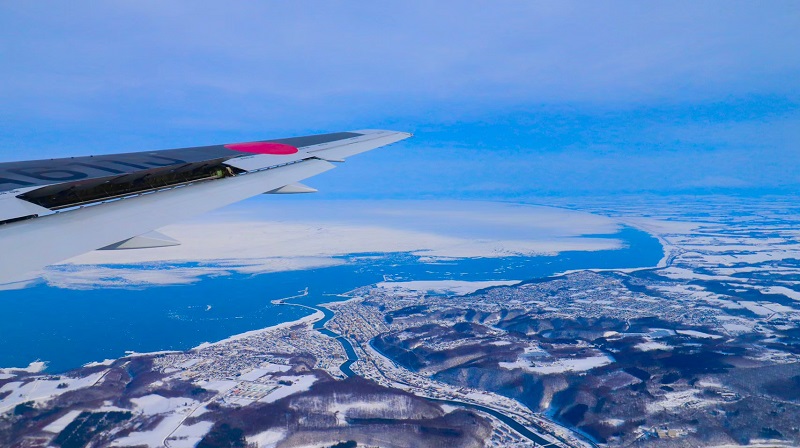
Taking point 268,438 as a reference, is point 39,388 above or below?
above

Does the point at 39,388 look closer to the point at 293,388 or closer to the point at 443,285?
the point at 293,388

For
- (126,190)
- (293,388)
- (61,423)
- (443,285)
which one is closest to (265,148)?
(126,190)

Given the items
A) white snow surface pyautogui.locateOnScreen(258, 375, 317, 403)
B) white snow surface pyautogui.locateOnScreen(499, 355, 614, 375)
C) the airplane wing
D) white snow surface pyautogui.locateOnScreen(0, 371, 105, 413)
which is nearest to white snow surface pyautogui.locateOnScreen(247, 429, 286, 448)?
white snow surface pyautogui.locateOnScreen(258, 375, 317, 403)

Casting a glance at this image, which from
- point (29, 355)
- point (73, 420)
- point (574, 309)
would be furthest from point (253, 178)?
point (574, 309)

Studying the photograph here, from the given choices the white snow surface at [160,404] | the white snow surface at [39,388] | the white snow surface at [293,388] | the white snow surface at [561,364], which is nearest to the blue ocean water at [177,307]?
the white snow surface at [39,388]

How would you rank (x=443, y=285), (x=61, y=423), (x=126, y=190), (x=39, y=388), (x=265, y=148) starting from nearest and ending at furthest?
1. (x=126, y=190)
2. (x=265, y=148)
3. (x=61, y=423)
4. (x=39, y=388)
5. (x=443, y=285)

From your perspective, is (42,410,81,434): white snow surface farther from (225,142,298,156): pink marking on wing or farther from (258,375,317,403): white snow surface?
(225,142,298,156): pink marking on wing
